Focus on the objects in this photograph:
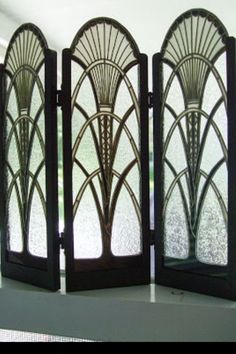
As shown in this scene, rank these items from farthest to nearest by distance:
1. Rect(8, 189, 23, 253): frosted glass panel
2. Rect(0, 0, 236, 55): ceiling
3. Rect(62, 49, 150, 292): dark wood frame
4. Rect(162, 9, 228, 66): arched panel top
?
Rect(0, 0, 236, 55): ceiling → Rect(8, 189, 23, 253): frosted glass panel → Rect(62, 49, 150, 292): dark wood frame → Rect(162, 9, 228, 66): arched panel top

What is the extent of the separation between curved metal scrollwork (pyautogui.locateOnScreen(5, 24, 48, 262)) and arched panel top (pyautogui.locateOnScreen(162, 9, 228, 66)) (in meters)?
0.50

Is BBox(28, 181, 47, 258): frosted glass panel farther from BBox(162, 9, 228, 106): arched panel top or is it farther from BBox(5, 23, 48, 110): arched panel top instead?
BBox(162, 9, 228, 106): arched panel top

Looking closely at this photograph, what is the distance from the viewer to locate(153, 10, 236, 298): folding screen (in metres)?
1.39

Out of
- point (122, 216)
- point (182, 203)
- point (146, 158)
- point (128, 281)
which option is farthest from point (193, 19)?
point (128, 281)

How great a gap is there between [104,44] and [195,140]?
1.72ft

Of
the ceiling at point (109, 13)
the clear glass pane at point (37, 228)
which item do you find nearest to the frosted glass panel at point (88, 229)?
the clear glass pane at point (37, 228)

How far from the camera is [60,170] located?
1.53 m

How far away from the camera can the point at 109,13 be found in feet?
7.80

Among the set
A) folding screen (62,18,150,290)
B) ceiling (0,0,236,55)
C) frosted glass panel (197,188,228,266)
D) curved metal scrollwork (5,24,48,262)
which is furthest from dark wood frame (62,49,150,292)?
ceiling (0,0,236,55)

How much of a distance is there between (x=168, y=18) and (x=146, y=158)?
1398mm

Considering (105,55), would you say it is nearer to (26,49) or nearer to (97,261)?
(26,49)

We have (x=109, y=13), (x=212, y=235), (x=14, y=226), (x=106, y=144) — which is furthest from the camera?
(x=109, y=13)

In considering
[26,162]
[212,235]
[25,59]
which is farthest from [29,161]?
[212,235]

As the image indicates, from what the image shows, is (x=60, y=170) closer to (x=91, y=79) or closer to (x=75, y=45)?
(x=91, y=79)
